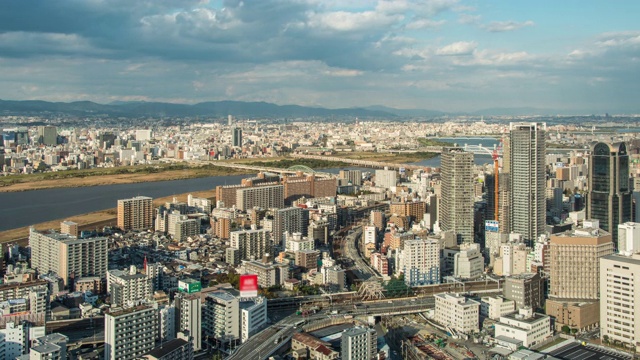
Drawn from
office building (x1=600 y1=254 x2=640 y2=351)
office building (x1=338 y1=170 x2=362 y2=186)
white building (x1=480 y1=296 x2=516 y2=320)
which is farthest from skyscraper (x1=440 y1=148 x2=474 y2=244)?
office building (x1=338 y1=170 x2=362 y2=186)

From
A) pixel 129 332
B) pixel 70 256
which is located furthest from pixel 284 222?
pixel 129 332

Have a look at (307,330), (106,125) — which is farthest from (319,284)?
(106,125)

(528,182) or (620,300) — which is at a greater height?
(528,182)

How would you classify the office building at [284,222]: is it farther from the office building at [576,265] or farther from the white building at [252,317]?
the office building at [576,265]

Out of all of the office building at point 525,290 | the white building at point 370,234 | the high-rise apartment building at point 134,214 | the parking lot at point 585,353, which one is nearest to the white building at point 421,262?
the office building at point 525,290

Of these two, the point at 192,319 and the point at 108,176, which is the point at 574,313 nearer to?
the point at 192,319

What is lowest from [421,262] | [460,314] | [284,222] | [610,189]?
[460,314]

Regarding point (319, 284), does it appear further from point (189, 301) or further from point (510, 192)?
point (510, 192)
